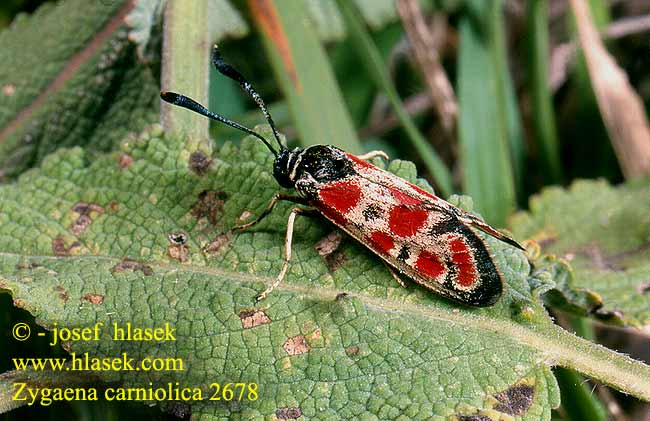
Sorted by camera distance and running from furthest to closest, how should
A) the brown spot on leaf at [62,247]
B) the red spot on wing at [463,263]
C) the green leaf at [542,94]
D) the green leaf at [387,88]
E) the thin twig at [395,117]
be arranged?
the thin twig at [395,117]
the green leaf at [542,94]
the green leaf at [387,88]
the brown spot on leaf at [62,247]
the red spot on wing at [463,263]

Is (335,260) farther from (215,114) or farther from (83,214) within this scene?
(83,214)

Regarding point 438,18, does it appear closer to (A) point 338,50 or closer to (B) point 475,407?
(A) point 338,50

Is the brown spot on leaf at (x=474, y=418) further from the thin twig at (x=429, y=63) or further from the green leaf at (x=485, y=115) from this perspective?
the thin twig at (x=429, y=63)

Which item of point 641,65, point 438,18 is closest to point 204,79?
point 438,18

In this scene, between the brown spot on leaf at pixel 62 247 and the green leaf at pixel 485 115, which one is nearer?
the brown spot on leaf at pixel 62 247

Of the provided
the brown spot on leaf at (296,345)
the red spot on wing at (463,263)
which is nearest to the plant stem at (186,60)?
Result: the brown spot on leaf at (296,345)

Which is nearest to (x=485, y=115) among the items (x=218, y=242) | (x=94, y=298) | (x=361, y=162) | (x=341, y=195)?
(x=361, y=162)

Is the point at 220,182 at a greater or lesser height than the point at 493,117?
greater

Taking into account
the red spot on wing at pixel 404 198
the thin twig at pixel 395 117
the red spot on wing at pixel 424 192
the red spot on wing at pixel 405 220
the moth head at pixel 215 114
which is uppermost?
the moth head at pixel 215 114
